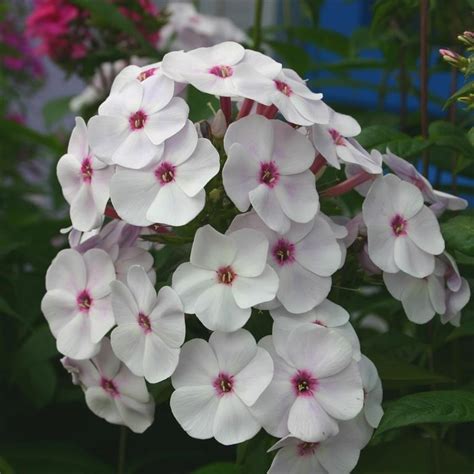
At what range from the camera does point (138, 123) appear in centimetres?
67

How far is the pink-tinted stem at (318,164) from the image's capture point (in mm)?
700

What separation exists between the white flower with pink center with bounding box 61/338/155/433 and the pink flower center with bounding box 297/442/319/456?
128 millimetres

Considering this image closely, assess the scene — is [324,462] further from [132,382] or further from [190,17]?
[190,17]

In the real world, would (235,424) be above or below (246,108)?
below

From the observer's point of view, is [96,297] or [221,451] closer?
[96,297]

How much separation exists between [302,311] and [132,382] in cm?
15

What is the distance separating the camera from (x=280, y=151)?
65 centimetres

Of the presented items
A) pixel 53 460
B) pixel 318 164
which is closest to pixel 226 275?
pixel 318 164

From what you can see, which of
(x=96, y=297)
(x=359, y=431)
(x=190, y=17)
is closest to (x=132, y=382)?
(x=96, y=297)

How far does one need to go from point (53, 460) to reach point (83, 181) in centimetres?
39

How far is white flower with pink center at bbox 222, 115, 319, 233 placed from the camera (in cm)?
63

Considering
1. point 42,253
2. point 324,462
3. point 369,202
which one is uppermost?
point 369,202

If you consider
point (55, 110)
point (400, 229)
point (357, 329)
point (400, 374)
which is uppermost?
point (400, 229)

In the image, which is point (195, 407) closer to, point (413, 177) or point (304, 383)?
point (304, 383)
